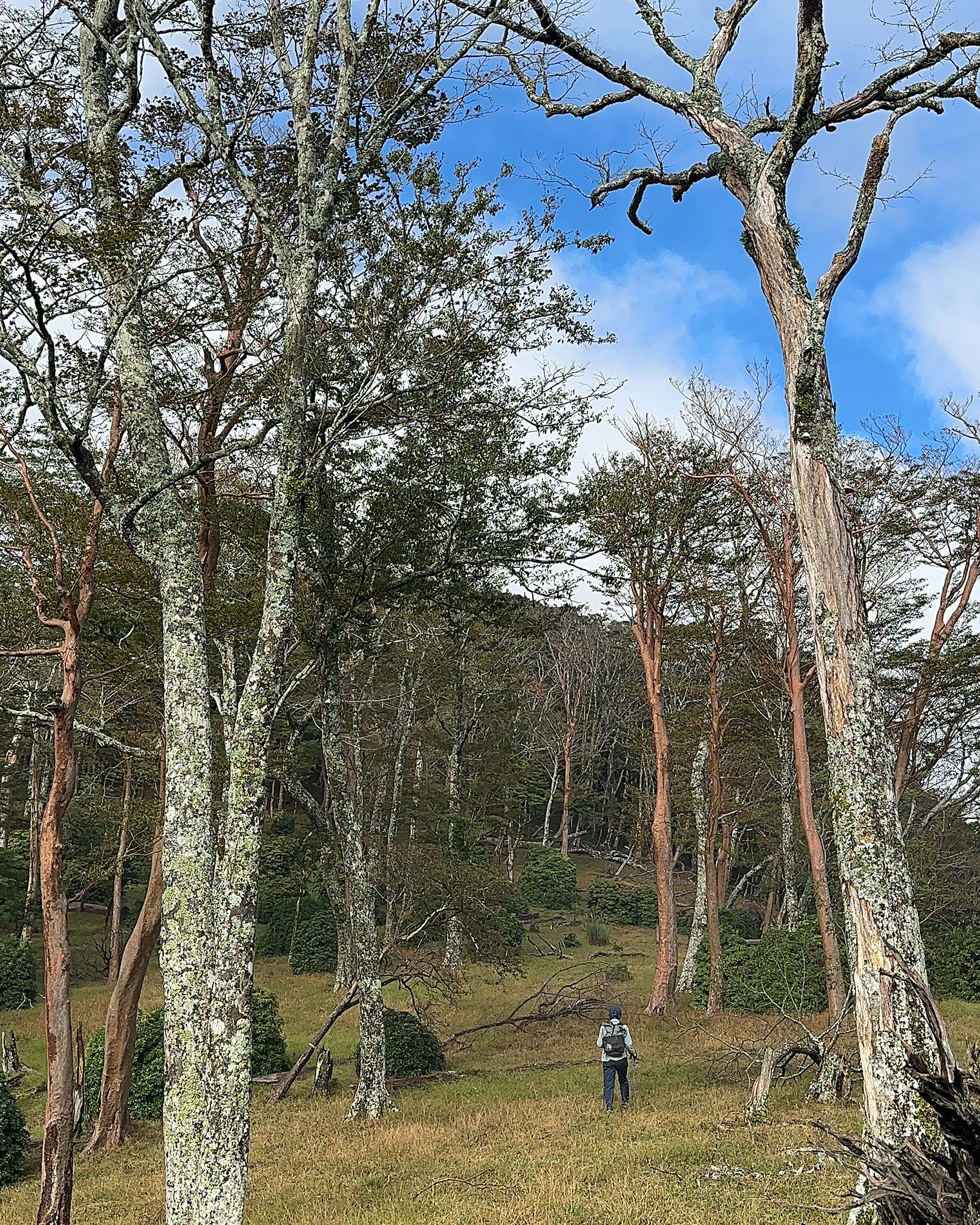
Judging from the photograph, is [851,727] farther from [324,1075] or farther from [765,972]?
[765,972]

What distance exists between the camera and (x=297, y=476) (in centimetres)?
787

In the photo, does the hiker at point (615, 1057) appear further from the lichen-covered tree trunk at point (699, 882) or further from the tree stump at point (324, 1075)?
the lichen-covered tree trunk at point (699, 882)

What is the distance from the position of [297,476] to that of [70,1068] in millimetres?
5818

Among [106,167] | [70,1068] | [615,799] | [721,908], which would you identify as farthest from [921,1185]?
[615,799]

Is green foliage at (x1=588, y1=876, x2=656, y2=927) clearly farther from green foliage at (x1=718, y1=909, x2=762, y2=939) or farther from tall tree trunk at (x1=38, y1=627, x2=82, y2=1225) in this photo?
tall tree trunk at (x1=38, y1=627, x2=82, y2=1225)

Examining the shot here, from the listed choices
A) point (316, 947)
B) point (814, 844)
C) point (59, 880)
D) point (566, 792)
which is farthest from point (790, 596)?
point (566, 792)

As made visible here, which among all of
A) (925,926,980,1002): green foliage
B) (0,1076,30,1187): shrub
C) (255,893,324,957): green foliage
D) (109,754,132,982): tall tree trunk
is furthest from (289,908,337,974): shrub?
(925,926,980,1002): green foliage

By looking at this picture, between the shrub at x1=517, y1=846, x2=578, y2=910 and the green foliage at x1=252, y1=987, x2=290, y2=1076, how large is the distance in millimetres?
19287

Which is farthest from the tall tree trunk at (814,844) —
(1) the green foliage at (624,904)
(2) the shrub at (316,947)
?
(1) the green foliage at (624,904)

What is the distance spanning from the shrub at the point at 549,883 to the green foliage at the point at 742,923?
6910 millimetres

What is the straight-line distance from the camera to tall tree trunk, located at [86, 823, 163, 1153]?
38.9 ft

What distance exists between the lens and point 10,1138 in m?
10.8

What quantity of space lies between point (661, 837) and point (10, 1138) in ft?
47.9

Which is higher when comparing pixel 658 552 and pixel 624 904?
pixel 658 552
